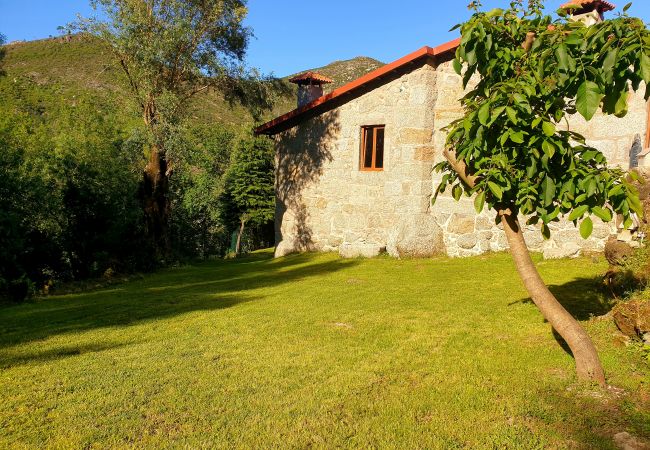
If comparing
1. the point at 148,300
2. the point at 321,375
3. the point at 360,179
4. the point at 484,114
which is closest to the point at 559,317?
the point at 484,114

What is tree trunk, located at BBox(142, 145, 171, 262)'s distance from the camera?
674 inches

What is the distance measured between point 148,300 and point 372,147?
802 cm

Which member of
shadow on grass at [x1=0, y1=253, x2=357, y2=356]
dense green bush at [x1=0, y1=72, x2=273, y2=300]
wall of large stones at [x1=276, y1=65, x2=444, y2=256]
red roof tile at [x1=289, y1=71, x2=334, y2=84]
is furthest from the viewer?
red roof tile at [x1=289, y1=71, x2=334, y2=84]

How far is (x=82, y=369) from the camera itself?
5.56m

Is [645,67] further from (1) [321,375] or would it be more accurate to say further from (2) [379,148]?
(2) [379,148]

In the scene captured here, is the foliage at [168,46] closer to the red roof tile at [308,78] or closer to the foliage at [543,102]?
the red roof tile at [308,78]

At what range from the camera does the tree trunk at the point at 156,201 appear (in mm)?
17125

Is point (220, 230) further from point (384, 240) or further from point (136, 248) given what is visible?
point (384, 240)

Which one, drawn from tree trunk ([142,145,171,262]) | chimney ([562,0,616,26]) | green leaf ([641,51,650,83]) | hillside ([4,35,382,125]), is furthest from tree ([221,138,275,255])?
green leaf ([641,51,650,83])

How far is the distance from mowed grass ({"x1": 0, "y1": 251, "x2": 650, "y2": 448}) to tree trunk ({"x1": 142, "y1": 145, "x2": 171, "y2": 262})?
26.5 ft

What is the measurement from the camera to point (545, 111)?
436 cm

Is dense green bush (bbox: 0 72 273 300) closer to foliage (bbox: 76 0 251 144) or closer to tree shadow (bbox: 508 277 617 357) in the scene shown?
foliage (bbox: 76 0 251 144)

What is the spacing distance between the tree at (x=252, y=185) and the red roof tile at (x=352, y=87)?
15.7 m

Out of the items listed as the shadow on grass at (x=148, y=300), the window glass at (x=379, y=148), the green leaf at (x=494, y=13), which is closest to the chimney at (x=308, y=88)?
the window glass at (x=379, y=148)
